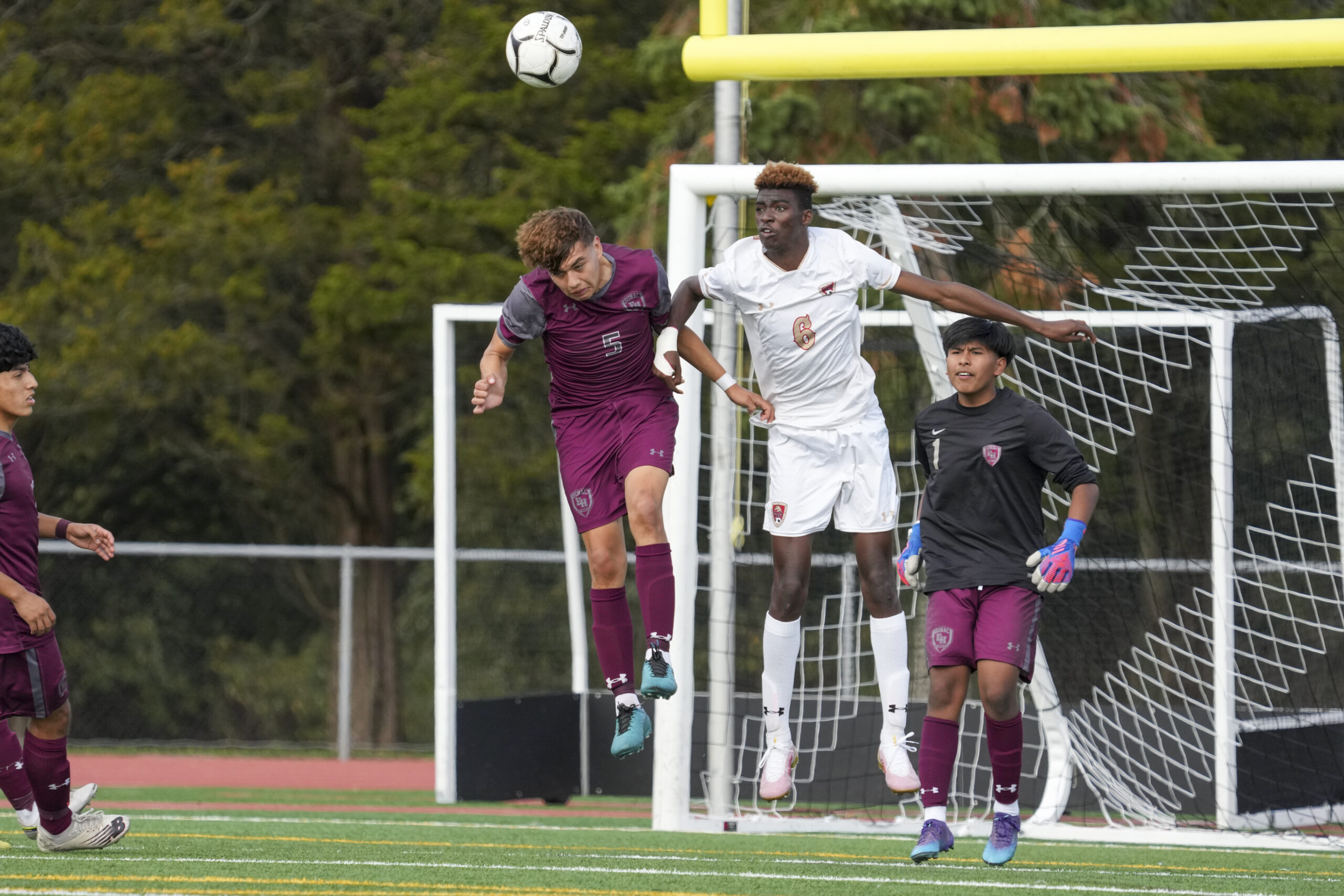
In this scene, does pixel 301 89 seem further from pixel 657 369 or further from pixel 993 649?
pixel 993 649

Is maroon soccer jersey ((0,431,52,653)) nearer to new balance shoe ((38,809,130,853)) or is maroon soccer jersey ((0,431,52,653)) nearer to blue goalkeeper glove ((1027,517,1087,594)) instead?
new balance shoe ((38,809,130,853))

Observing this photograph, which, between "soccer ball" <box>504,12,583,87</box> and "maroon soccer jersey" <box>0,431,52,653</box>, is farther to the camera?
"soccer ball" <box>504,12,583,87</box>

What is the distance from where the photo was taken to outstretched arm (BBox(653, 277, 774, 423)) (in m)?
7.23

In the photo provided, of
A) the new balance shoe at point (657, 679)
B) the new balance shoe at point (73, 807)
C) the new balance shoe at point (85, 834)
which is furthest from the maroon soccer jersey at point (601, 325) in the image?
the new balance shoe at point (73, 807)

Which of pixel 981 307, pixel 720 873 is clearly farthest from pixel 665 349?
pixel 720 873

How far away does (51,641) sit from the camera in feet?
21.0

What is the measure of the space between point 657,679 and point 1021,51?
10.9ft

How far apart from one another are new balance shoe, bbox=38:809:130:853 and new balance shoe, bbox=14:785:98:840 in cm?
32

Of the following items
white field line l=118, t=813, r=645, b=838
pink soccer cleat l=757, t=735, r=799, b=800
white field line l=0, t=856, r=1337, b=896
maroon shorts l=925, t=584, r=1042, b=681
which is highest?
maroon shorts l=925, t=584, r=1042, b=681

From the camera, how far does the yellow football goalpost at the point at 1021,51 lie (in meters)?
7.59

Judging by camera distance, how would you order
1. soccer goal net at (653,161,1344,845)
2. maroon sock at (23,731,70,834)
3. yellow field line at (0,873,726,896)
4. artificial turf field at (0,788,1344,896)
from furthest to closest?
soccer goal net at (653,161,1344,845)
maroon sock at (23,731,70,834)
artificial turf field at (0,788,1344,896)
yellow field line at (0,873,726,896)

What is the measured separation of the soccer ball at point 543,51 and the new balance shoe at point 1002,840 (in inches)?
146

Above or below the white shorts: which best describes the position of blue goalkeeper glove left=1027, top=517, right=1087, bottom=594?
below

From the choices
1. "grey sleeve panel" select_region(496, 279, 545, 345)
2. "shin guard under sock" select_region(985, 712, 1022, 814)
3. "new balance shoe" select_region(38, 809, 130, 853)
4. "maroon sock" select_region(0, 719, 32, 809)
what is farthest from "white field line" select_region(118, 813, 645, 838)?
"grey sleeve panel" select_region(496, 279, 545, 345)
